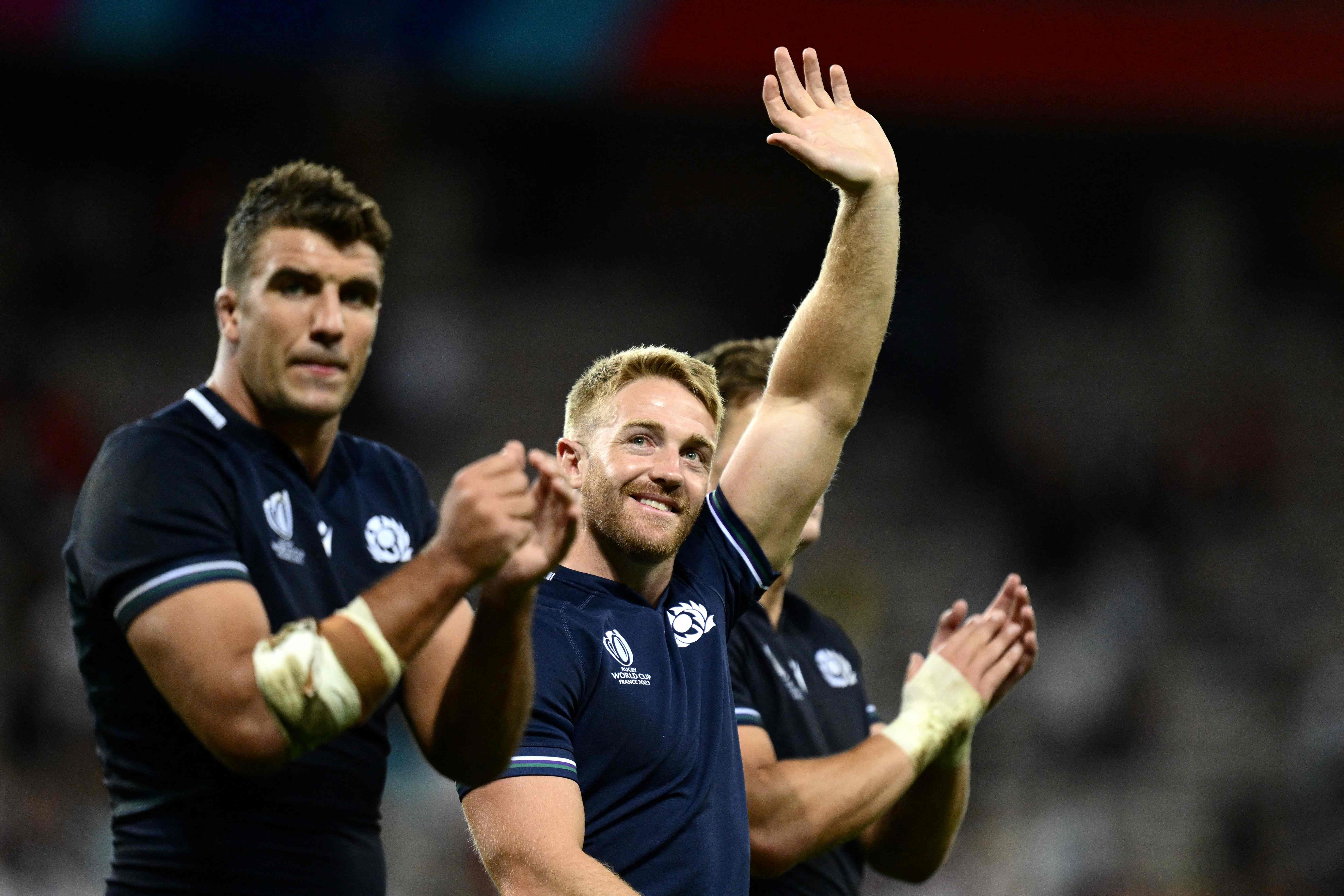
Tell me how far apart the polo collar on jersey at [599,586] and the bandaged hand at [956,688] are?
2.79ft

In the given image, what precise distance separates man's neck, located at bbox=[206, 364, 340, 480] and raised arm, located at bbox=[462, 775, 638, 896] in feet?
2.46

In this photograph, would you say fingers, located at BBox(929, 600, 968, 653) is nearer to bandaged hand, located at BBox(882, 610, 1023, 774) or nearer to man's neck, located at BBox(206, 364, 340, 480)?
bandaged hand, located at BBox(882, 610, 1023, 774)

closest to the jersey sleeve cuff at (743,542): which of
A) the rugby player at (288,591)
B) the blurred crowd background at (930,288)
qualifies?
the rugby player at (288,591)

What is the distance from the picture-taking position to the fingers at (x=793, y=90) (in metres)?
3.56

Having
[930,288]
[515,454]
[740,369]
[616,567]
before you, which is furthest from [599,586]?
[930,288]

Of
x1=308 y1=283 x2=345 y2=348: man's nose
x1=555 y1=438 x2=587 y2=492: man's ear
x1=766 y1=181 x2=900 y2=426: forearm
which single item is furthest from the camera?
x1=766 y1=181 x2=900 y2=426: forearm

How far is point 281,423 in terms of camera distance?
293 cm

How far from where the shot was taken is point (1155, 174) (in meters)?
14.8

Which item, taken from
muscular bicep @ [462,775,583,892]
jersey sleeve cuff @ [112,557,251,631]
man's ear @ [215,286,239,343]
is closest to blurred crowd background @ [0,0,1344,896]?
muscular bicep @ [462,775,583,892]

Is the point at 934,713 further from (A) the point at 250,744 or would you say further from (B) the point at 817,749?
(A) the point at 250,744

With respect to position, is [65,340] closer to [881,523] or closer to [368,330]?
[881,523]

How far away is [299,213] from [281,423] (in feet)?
1.38

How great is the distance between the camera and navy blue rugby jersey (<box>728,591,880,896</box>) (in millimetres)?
3701

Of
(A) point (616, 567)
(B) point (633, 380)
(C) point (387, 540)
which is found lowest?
(A) point (616, 567)
